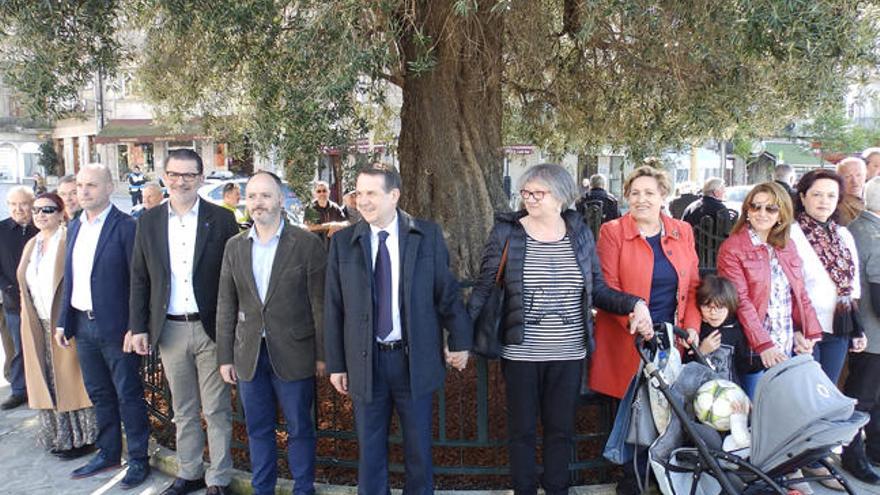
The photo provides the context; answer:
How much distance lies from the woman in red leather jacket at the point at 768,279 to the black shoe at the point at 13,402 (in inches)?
247

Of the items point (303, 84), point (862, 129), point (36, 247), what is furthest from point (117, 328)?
point (862, 129)

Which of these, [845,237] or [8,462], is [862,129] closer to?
[845,237]

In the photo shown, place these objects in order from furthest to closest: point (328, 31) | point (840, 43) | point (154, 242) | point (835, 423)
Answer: point (328, 31)
point (154, 242)
point (840, 43)
point (835, 423)

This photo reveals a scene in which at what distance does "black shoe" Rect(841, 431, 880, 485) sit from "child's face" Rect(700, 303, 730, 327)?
142cm

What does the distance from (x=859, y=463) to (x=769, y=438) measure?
6.56ft

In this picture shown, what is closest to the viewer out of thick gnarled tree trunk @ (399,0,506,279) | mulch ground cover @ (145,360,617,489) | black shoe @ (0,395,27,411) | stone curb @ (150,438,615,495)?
stone curb @ (150,438,615,495)

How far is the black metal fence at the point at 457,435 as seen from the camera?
4320 mm

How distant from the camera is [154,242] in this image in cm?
418

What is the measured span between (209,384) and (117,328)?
80 cm

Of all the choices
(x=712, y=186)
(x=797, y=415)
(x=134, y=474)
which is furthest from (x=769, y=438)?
(x=712, y=186)

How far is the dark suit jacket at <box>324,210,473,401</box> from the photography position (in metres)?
3.62

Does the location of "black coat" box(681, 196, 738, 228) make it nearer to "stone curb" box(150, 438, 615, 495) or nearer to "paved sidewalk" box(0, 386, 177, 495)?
"stone curb" box(150, 438, 615, 495)

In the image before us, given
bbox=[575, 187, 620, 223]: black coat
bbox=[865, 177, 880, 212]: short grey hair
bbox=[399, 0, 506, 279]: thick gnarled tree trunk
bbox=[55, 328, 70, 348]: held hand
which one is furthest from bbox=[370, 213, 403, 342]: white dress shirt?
bbox=[575, 187, 620, 223]: black coat

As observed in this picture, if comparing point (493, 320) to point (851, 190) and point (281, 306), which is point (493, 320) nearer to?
point (281, 306)
